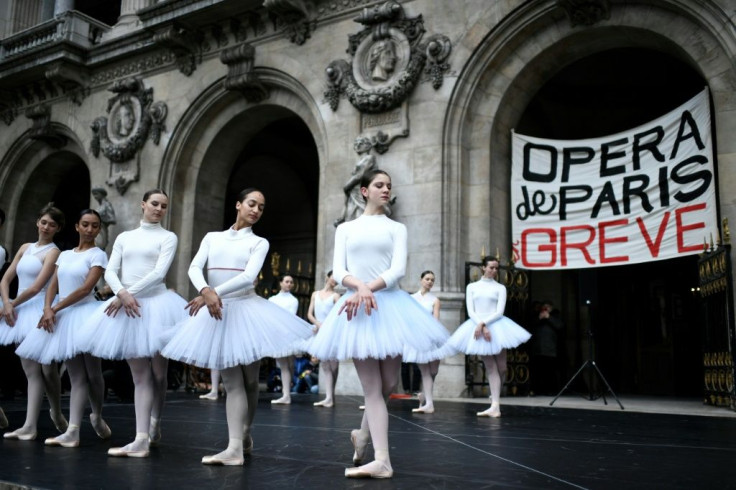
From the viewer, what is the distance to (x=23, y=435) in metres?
6.06

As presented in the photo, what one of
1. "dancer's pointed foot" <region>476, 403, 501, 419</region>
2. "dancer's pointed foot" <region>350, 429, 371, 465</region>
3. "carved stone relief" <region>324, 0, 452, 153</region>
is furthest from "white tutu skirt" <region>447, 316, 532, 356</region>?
"carved stone relief" <region>324, 0, 452, 153</region>

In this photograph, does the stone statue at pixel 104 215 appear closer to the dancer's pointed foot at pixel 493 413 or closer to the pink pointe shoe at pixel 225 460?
the dancer's pointed foot at pixel 493 413

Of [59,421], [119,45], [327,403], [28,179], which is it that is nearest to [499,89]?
[327,403]

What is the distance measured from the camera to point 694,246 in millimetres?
11219

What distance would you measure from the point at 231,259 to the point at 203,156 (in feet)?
43.0

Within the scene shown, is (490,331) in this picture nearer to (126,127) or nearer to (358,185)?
(358,185)

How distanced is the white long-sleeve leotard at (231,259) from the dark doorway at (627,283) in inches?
496

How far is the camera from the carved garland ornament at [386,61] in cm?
1342

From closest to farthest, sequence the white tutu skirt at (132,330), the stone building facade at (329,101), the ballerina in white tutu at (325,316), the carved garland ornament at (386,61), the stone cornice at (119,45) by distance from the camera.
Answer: the white tutu skirt at (132,330), the ballerina in white tutu at (325,316), the stone building facade at (329,101), the carved garland ornament at (386,61), the stone cornice at (119,45)

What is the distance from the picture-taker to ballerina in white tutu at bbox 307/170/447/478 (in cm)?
439

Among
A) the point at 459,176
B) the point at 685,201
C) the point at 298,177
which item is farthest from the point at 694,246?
the point at 298,177

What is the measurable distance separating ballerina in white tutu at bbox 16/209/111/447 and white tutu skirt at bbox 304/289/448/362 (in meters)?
2.38

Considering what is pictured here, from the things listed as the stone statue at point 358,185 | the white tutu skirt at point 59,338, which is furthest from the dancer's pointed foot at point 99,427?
the stone statue at point 358,185

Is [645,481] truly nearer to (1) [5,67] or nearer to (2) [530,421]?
(2) [530,421]
